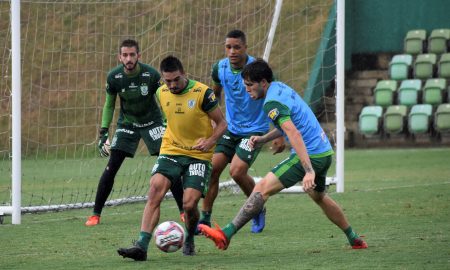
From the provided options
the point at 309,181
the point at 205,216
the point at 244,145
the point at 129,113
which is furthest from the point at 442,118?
the point at 309,181

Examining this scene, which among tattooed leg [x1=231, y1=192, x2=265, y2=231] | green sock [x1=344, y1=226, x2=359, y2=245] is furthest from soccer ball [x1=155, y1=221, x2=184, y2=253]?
green sock [x1=344, y1=226, x2=359, y2=245]

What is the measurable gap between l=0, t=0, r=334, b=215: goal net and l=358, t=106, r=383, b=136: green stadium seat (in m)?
6.32

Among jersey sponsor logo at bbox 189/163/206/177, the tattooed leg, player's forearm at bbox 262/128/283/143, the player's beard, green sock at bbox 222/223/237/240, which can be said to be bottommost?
green sock at bbox 222/223/237/240

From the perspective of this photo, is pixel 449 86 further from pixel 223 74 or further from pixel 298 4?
pixel 223 74

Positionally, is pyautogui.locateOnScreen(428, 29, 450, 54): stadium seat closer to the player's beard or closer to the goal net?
the goal net

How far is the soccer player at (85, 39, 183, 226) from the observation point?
12.9 m

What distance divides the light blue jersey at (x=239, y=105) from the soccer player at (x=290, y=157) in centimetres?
193

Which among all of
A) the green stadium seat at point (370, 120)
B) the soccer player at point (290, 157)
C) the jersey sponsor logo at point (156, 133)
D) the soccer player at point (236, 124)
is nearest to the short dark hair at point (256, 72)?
the soccer player at point (290, 157)

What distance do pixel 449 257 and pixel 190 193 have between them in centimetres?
228

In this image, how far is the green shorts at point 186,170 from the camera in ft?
32.7

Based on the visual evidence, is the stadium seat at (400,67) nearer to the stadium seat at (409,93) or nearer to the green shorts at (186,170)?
the stadium seat at (409,93)

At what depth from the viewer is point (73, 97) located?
58.1 ft

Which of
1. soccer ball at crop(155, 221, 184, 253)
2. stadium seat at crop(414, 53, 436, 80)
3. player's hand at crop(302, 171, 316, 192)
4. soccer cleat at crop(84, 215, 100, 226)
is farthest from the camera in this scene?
stadium seat at crop(414, 53, 436, 80)

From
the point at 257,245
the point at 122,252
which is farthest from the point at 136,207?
the point at 122,252
